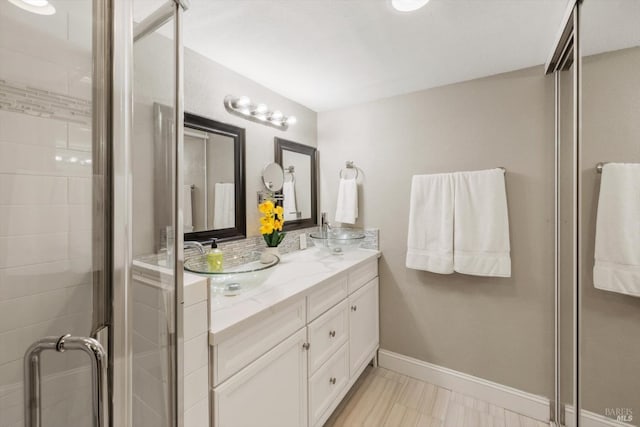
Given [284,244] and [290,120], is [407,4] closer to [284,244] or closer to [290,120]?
[290,120]

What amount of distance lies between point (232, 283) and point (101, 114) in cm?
83

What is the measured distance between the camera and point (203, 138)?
4.91 ft

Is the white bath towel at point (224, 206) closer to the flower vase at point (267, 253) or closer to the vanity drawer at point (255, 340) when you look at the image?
the flower vase at point (267, 253)

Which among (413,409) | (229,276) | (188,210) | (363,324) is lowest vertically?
(413,409)

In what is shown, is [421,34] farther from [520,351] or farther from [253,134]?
[520,351]

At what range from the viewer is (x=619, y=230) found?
0.87 metres

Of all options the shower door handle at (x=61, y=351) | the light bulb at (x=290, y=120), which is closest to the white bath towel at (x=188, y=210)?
the shower door handle at (x=61, y=351)

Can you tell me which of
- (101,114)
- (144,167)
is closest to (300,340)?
(144,167)

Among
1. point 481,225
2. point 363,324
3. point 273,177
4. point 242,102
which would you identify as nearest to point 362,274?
point 363,324

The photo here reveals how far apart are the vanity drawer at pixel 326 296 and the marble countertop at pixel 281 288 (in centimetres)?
6

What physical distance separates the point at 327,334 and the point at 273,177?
3.64 feet

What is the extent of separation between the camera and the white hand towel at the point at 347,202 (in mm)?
2148

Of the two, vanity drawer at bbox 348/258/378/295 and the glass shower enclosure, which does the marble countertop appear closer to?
vanity drawer at bbox 348/258/378/295

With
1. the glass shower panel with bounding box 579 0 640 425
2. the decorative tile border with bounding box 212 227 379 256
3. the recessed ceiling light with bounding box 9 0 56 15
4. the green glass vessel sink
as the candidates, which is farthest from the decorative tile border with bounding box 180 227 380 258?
the glass shower panel with bounding box 579 0 640 425
